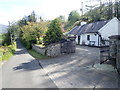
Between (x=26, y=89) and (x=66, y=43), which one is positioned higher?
(x=66, y=43)

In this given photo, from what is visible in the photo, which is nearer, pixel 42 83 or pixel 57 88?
pixel 57 88

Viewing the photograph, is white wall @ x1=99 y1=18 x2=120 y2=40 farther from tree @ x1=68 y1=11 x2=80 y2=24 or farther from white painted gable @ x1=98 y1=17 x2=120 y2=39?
tree @ x1=68 y1=11 x2=80 y2=24

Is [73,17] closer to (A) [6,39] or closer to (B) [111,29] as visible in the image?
(A) [6,39]

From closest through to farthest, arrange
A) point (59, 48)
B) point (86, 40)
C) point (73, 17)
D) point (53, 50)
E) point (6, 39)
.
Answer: point (53, 50)
point (59, 48)
point (86, 40)
point (6, 39)
point (73, 17)

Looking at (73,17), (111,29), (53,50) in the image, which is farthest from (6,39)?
(111,29)

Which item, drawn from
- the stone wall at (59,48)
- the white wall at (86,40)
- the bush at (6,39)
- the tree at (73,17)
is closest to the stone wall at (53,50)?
the stone wall at (59,48)

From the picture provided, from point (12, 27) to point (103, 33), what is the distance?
3453cm

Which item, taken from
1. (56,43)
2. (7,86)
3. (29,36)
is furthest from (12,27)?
(7,86)

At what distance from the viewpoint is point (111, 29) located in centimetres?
2073

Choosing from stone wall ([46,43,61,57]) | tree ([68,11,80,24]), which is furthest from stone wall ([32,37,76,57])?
tree ([68,11,80,24])

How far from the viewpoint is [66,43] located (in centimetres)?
1525

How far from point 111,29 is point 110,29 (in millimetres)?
199

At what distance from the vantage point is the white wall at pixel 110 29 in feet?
67.1

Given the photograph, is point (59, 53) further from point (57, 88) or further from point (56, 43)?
point (57, 88)
